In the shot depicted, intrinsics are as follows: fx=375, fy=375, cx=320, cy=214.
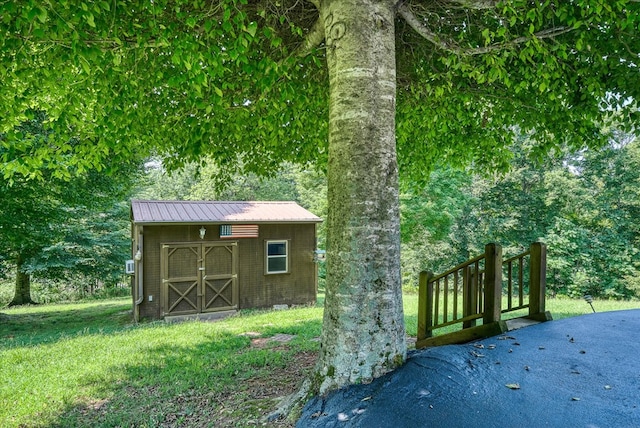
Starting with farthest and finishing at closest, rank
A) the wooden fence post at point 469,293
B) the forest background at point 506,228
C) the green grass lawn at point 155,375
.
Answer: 1. the forest background at point 506,228
2. the wooden fence post at point 469,293
3. the green grass lawn at point 155,375

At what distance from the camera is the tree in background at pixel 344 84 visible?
10.0 ft

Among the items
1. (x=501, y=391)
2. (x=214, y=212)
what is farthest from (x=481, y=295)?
(x=214, y=212)

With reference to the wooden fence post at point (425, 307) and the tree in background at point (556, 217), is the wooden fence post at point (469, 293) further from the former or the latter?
the tree in background at point (556, 217)

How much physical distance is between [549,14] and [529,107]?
1.51 m

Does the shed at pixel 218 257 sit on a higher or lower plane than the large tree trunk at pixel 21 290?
higher

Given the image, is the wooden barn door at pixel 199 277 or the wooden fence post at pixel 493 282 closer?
the wooden fence post at pixel 493 282

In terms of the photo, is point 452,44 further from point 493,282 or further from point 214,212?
point 214,212

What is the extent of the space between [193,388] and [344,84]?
3.48 meters

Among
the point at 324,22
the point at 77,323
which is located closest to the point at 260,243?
the point at 77,323

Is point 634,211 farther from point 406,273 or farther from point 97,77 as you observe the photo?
point 97,77

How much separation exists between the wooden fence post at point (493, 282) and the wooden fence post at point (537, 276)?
29.4 inches

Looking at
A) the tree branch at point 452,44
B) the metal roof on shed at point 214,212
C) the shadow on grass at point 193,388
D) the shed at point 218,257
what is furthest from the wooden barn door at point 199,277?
the tree branch at point 452,44

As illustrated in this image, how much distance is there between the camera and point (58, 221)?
10.6 meters

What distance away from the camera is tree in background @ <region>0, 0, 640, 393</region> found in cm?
306
